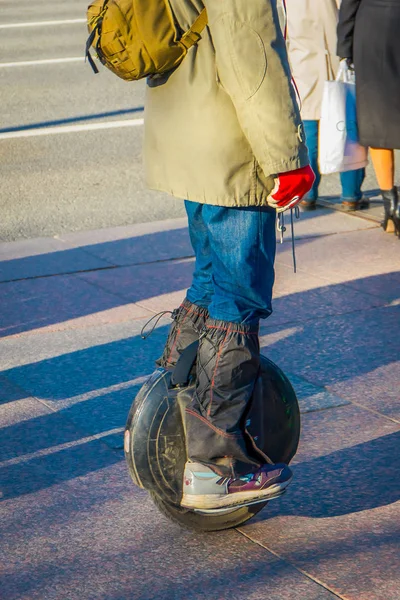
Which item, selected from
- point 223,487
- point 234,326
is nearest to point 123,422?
point 223,487

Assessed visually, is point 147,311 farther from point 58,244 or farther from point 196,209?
point 196,209

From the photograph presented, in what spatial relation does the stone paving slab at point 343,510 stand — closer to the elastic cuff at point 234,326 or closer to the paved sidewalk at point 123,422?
the paved sidewalk at point 123,422

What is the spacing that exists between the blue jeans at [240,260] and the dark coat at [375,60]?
11.7ft

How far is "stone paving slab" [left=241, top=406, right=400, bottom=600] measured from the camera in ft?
10.3

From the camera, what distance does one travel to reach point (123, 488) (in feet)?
12.2

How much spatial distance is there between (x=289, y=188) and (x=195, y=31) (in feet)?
1.74

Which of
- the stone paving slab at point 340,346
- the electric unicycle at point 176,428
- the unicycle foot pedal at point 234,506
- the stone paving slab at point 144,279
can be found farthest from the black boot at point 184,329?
the stone paving slab at point 144,279

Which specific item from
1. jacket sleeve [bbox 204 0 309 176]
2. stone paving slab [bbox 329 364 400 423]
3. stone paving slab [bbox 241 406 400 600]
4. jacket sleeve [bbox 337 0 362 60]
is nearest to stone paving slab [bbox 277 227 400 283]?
jacket sleeve [bbox 337 0 362 60]

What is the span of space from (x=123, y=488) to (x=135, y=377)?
1064 millimetres

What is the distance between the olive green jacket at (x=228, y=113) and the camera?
294cm

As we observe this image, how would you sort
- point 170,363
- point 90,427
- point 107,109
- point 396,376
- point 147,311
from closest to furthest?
point 170,363
point 90,427
point 396,376
point 147,311
point 107,109

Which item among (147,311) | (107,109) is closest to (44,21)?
(107,109)

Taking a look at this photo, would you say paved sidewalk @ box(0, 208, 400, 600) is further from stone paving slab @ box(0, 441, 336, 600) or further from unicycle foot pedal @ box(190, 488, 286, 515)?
unicycle foot pedal @ box(190, 488, 286, 515)

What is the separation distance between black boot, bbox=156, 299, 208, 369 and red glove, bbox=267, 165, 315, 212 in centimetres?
53
